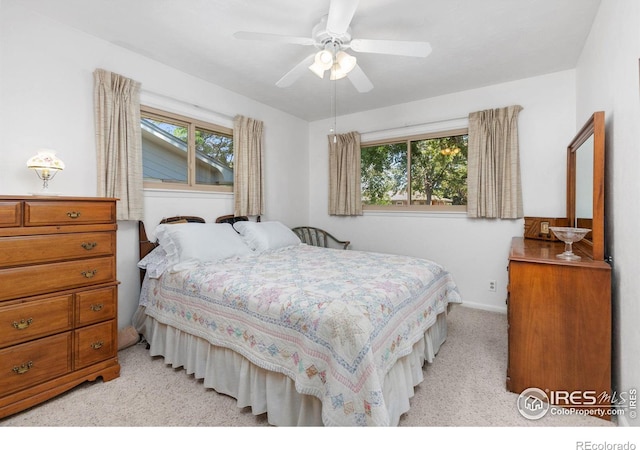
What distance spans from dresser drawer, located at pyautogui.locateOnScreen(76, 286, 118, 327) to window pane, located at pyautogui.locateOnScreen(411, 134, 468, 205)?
3342 millimetres

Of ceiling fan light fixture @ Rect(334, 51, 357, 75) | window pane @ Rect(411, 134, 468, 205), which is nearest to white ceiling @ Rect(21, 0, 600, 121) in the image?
ceiling fan light fixture @ Rect(334, 51, 357, 75)

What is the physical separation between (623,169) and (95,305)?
3181 millimetres

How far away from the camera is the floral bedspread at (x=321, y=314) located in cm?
130

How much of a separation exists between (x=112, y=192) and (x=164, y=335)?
47.8 inches

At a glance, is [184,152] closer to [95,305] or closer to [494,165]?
[95,305]

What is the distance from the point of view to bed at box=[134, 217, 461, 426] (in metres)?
1.34

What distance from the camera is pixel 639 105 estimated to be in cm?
141

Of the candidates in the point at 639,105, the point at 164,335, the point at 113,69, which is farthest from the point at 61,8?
the point at 639,105

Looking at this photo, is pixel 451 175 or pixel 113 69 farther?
pixel 451 175

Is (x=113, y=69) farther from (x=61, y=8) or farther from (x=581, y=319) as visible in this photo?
(x=581, y=319)

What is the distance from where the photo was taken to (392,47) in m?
1.98

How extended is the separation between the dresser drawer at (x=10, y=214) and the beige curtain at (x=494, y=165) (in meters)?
3.78

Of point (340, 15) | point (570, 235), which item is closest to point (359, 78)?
point (340, 15)

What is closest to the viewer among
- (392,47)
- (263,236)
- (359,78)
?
(392,47)
